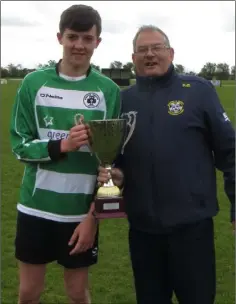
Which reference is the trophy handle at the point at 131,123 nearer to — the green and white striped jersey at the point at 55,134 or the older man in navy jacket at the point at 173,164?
the older man in navy jacket at the point at 173,164

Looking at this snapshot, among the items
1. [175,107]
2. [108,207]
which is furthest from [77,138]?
[175,107]

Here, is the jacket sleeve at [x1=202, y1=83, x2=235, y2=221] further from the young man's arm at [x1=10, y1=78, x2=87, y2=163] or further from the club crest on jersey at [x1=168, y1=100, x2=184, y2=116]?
the young man's arm at [x1=10, y1=78, x2=87, y2=163]

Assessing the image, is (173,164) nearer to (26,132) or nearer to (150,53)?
(150,53)

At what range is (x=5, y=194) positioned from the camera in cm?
807

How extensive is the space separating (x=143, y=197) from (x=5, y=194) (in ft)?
18.0

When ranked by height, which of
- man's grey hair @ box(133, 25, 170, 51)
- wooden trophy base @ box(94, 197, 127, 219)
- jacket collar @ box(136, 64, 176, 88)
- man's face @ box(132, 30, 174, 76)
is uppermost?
man's grey hair @ box(133, 25, 170, 51)

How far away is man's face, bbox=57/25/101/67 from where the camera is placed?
9.42 ft

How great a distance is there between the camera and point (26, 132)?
294 centimetres

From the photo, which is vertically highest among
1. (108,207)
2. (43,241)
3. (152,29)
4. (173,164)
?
(152,29)

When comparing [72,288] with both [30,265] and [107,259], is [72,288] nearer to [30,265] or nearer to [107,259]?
[30,265]

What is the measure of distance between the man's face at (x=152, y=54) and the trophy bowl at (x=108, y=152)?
1.09ft

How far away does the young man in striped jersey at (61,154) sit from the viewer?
2891 mm

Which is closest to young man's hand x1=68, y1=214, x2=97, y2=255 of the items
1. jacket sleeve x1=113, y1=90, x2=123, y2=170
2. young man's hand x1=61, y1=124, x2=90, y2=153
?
jacket sleeve x1=113, y1=90, x2=123, y2=170

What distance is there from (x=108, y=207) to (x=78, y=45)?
91cm
